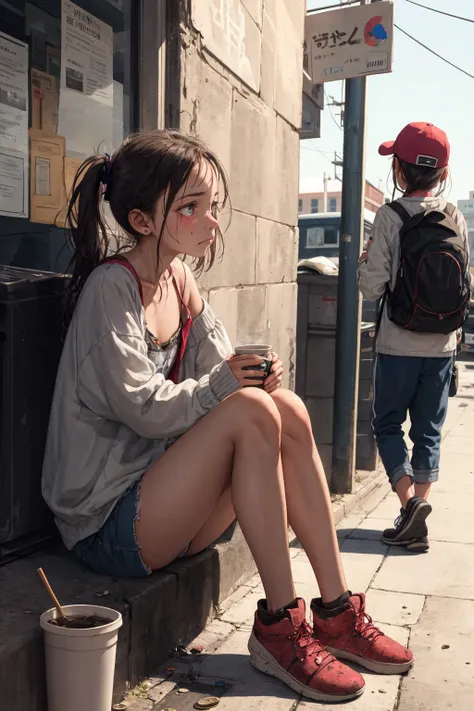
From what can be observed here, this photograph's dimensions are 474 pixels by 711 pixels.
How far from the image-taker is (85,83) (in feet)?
11.5

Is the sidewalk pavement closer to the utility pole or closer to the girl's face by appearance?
the utility pole

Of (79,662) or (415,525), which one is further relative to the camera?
(415,525)

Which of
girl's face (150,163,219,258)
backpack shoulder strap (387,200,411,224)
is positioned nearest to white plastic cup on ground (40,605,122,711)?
girl's face (150,163,219,258)

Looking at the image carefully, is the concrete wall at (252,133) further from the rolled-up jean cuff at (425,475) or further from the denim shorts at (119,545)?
the denim shorts at (119,545)

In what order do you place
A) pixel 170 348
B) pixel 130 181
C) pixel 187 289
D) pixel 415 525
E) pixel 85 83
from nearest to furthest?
pixel 130 181, pixel 170 348, pixel 187 289, pixel 85 83, pixel 415 525

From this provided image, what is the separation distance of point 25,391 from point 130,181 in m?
0.72

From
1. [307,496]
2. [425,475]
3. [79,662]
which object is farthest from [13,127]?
[425,475]

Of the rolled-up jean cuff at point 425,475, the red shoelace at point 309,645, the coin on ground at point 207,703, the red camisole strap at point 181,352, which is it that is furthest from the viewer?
the rolled-up jean cuff at point 425,475

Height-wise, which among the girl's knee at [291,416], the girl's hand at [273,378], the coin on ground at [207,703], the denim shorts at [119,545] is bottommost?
the coin on ground at [207,703]

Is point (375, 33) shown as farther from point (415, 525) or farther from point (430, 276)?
point (415, 525)

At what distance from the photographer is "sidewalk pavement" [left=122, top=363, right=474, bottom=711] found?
2.65 m

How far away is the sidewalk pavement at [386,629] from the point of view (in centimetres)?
265

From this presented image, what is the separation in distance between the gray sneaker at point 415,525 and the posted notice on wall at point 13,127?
7.49ft

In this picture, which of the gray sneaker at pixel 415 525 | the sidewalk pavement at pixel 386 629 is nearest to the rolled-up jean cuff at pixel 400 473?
the gray sneaker at pixel 415 525
